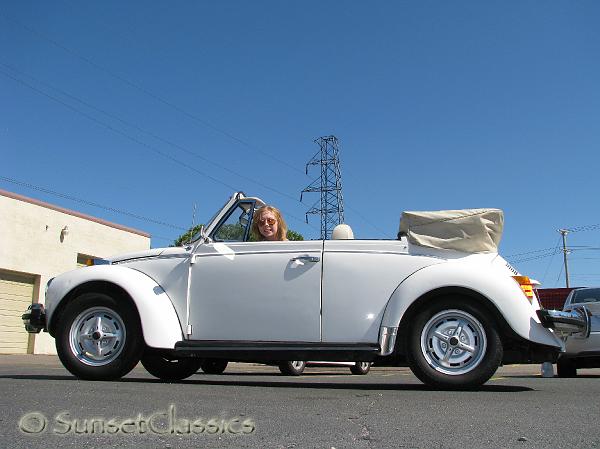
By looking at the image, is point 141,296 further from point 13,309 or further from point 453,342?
point 13,309

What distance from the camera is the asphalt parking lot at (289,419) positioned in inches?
125

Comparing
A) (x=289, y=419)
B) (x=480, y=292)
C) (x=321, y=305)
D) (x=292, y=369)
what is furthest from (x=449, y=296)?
(x=292, y=369)

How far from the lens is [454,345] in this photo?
5473 millimetres

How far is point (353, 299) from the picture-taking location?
5.80m

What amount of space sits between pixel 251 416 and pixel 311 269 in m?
2.23

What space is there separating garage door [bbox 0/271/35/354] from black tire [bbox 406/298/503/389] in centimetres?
2194

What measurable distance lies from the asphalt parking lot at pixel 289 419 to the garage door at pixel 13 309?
68.2ft

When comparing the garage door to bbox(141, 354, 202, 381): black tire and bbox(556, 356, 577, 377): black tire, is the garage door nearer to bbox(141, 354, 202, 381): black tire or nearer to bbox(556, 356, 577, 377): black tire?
bbox(141, 354, 202, 381): black tire

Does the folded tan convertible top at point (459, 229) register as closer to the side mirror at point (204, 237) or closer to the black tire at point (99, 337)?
the side mirror at point (204, 237)

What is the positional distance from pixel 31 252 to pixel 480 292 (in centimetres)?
2266

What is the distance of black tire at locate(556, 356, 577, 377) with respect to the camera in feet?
32.2

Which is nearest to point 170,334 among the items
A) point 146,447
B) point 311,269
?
point 311,269

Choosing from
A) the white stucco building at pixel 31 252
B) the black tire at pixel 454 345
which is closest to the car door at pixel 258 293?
the black tire at pixel 454 345

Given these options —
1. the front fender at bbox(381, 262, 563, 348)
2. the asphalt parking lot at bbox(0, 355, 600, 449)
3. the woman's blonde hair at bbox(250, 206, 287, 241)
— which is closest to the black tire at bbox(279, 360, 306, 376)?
the woman's blonde hair at bbox(250, 206, 287, 241)
